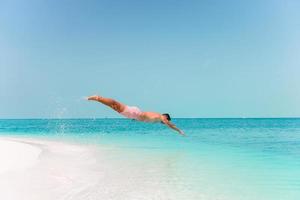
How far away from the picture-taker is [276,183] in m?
10.2

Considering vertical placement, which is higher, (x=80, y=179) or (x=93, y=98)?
(x=93, y=98)

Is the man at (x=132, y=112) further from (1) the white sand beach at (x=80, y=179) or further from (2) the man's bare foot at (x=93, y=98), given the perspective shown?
(1) the white sand beach at (x=80, y=179)

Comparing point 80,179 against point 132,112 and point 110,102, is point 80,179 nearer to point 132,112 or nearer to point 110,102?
point 132,112

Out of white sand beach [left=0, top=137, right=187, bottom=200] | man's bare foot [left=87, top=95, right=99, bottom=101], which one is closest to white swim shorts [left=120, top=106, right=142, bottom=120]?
man's bare foot [left=87, top=95, right=99, bottom=101]

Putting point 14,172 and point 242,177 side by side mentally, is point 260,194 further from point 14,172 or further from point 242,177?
point 14,172

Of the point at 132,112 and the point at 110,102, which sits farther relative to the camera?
the point at 132,112

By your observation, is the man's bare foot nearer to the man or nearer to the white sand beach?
the man

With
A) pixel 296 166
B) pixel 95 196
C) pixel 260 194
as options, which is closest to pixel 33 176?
pixel 95 196

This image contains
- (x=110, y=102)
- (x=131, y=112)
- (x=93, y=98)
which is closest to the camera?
(x=93, y=98)

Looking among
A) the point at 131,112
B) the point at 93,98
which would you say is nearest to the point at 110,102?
the point at 93,98

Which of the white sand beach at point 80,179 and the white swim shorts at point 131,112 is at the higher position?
the white swim shorts at point 131,112

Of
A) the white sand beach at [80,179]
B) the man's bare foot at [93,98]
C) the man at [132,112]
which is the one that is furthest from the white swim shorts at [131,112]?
the white sand beach at [80,179]

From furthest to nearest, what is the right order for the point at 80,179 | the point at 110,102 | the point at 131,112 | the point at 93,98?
the point at 80,179, the point at 131,112, the point at 110,102, the point at 93,98

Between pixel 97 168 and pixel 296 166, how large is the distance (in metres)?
6.52
